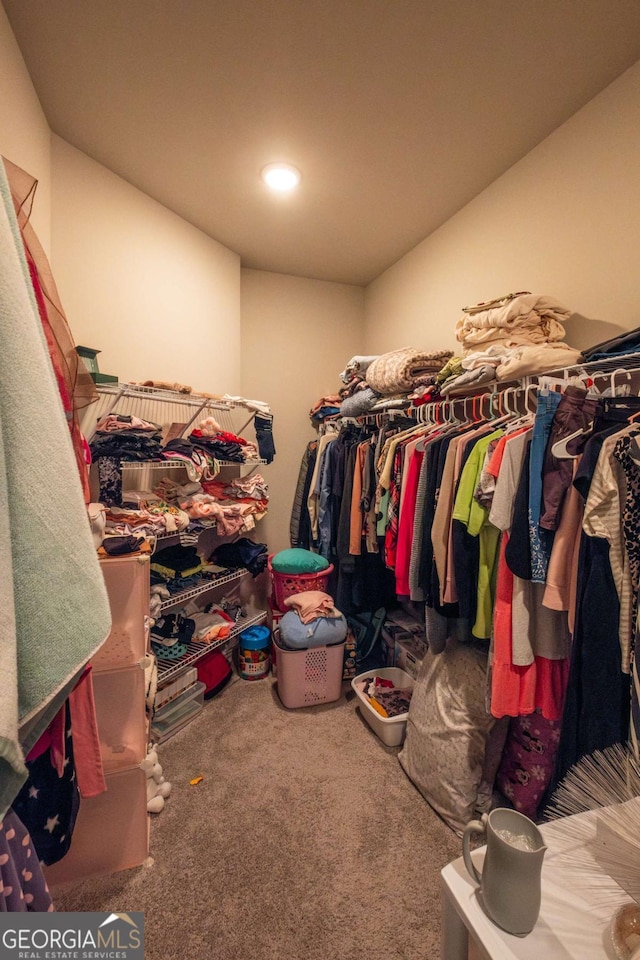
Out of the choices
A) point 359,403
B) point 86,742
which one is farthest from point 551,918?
point 359,403

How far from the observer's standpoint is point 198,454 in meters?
2.00

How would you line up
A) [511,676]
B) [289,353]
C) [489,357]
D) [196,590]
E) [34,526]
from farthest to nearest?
1. [289,353]
2. [196,590]
3. [489,357]
4. [511,676]
5. [34,526]

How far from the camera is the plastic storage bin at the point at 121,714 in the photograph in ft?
4.10

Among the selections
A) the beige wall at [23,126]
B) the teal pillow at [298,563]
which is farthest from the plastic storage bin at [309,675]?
the beige wall at [23,126]

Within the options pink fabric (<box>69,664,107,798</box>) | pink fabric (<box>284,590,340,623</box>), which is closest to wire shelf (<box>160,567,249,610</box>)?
pink fabric (<box>284,590,340,623</box>)

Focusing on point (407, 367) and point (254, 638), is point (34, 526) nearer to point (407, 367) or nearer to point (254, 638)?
point (407, 367)

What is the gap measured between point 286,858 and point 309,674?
0.80 metres

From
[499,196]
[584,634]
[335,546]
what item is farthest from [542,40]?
[335,546]

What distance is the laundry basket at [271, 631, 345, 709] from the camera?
204cm

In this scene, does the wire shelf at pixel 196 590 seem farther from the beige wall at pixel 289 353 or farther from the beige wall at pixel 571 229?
the beige wall at pixel 571 229

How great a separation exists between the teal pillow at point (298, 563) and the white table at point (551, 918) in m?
1.71

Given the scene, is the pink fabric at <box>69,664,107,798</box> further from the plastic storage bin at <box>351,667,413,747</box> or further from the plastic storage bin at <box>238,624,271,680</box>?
the plastic storage bin at <box>238,624,271,680</box>

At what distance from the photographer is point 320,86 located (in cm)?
145

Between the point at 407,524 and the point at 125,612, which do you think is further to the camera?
the point at 407,524
